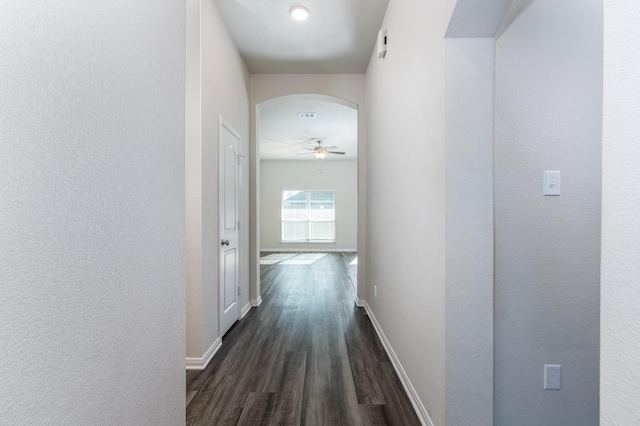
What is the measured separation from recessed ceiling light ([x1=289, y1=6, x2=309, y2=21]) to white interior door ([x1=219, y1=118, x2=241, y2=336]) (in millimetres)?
1150

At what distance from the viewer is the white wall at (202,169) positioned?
7.85ft

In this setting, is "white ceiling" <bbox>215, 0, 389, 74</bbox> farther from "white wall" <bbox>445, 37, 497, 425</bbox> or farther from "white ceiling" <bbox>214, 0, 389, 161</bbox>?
"white wall" <bbox>445, 37, 497, 425</bbox>

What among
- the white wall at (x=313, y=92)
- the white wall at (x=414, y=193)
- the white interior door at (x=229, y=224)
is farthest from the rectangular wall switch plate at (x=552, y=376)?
the white wall at (x=313, y=92)

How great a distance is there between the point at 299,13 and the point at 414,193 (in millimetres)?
2016

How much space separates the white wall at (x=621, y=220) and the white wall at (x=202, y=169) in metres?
2.34

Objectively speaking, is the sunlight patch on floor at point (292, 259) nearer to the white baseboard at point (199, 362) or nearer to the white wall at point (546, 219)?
the white baseboard at point (199, 362)

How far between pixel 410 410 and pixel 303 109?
4.52 metres

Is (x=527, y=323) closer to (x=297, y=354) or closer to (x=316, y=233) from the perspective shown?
(x=297, y=354)

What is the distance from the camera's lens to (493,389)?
1482mm

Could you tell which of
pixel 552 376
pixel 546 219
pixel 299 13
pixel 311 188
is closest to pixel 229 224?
pixel 299 13

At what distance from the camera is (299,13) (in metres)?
2.77

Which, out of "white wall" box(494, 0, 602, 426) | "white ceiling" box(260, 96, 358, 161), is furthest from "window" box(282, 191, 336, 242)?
"white wall" box(494, 0, 602, 426)

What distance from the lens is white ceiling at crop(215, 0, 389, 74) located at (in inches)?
107

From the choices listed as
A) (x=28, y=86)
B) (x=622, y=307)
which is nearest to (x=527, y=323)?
(x=622, y=307)
